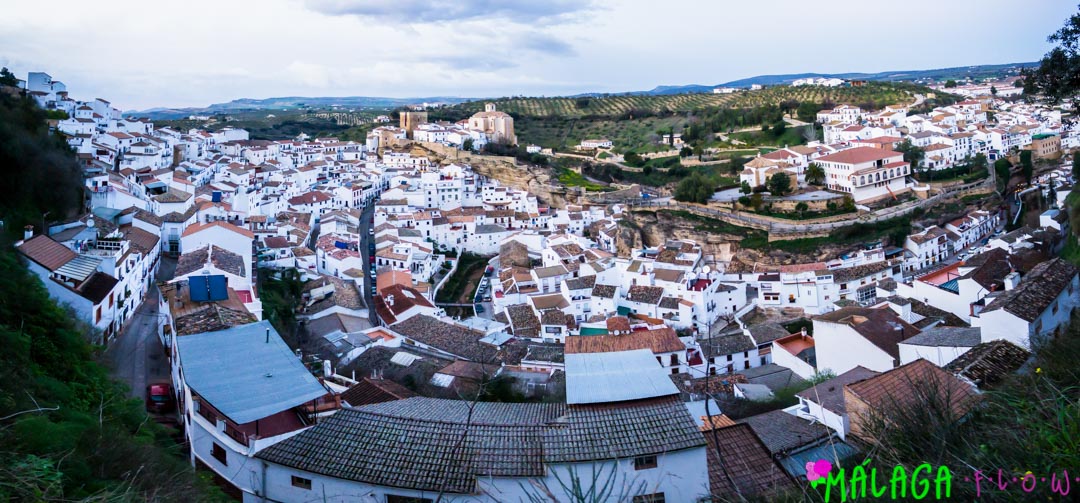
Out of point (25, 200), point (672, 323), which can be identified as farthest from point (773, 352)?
point (25, 200)

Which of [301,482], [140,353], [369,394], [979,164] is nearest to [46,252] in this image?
[140,353]

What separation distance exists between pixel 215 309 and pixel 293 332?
19.1 feet

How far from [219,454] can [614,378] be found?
3612mm

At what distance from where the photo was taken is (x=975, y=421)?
138 inches

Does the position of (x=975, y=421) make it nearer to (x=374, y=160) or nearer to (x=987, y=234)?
(x=987, y=234)

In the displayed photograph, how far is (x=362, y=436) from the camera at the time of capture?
579 centimetres

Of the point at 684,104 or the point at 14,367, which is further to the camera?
the point at 684,104

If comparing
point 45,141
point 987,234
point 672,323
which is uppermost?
point 45,141

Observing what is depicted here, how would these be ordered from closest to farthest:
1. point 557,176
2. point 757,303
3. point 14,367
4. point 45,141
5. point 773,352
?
point 14,367 < point 45,141 < point 773,352 < point 757,303 < point 557,176

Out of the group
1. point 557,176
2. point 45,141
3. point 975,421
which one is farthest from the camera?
point 557,176

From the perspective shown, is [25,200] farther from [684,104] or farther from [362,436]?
[684,104]

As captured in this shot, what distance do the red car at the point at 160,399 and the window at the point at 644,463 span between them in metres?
5.40

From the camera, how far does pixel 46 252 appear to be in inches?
394

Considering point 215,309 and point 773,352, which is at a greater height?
point 215,309
